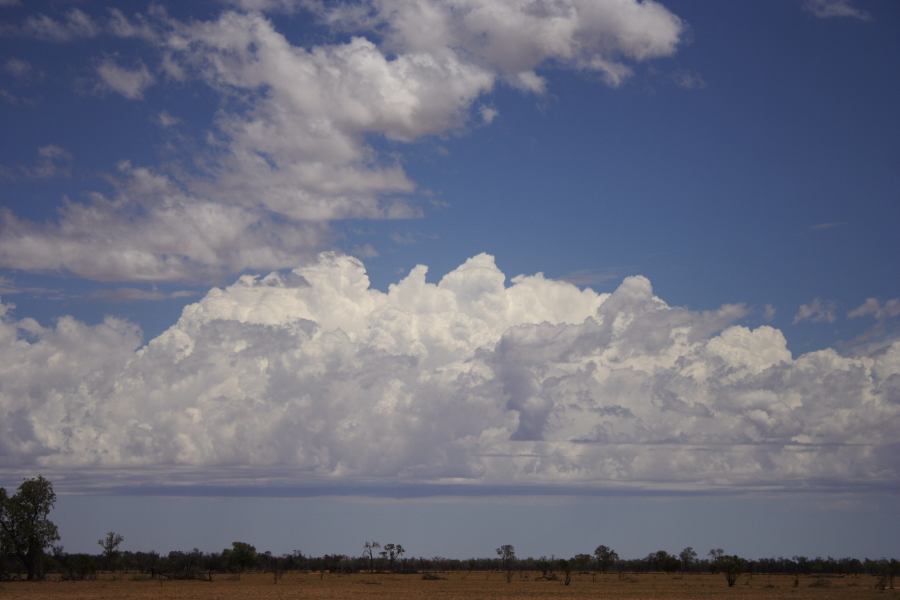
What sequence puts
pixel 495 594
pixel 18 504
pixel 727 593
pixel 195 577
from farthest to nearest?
pixel 195 577 < pixel 18 504 < pixel 727 593 < pixel 495 594

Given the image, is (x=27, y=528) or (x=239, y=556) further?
(x=239, y=556)

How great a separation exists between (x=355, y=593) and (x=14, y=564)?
64.2 m

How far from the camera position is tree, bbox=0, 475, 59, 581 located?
431 feet

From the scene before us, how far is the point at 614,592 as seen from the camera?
4151 inches

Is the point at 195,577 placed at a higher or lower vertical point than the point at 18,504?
lower

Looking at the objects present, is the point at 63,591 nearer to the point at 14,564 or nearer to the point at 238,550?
the point at 14,564

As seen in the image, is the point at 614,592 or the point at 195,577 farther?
the point at 195,577

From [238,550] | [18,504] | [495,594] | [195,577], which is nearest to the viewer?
[495,594]

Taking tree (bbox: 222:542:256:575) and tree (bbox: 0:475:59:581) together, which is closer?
tree (bbox: 0:475:59:581)

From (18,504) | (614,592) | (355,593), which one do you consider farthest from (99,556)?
(614,592)

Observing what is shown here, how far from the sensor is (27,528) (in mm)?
131500

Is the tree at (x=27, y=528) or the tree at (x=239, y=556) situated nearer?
the tree at (x=27, y=528)

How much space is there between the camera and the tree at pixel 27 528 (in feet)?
431

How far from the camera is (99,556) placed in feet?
586
